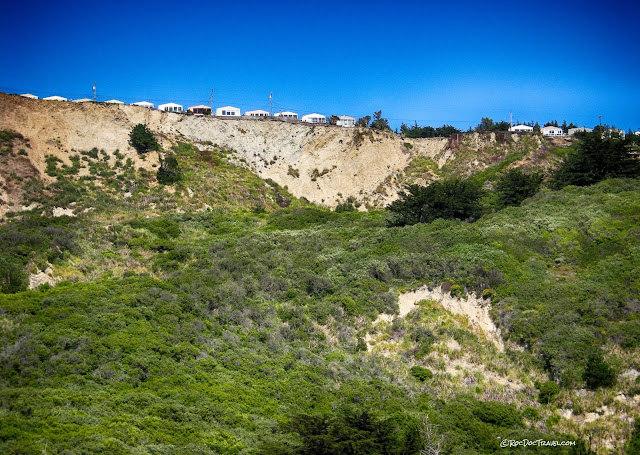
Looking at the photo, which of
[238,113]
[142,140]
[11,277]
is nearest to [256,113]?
[238,113]

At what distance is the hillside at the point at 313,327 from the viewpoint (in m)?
16.6

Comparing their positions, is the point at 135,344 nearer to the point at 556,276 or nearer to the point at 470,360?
the point at 470,360

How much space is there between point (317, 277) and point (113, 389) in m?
13.7

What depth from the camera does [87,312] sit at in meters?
22.5

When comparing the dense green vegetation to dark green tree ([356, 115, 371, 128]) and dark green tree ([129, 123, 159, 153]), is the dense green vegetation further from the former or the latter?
dark green tree ([129, 123, 159, 153])

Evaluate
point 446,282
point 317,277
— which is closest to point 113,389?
point 317,277

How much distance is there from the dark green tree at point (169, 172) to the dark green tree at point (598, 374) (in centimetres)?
3910

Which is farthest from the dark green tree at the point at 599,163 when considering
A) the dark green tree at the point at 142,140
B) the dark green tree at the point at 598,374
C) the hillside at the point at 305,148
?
the dark green tree at the point at 142,140

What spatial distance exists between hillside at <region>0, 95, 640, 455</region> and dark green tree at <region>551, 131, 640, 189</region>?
4019 millimetres

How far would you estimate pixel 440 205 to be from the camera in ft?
131

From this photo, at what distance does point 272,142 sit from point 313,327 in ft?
133

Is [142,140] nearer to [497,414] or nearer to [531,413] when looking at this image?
[497,414]

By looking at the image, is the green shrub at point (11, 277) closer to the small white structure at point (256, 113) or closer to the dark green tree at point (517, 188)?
the dark green tree at point (517, 188)

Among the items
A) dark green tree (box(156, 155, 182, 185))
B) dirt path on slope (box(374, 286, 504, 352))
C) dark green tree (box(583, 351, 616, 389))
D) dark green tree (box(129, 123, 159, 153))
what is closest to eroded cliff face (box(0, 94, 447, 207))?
dark green tree (box(129, 123, 159, 153))
